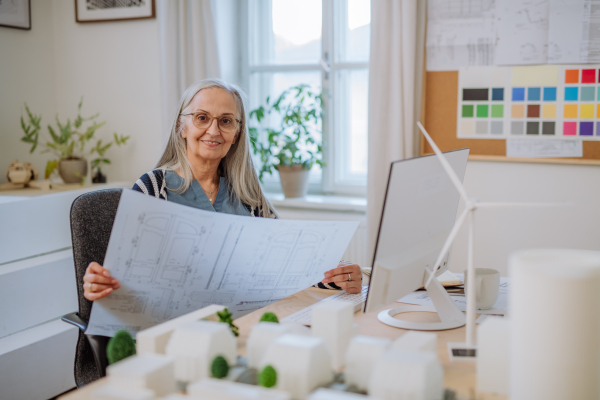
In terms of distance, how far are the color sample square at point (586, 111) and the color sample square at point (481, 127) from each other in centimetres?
39

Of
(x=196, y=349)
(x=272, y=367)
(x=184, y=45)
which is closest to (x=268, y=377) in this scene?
(x=272, y=367)

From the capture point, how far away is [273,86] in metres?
3.43

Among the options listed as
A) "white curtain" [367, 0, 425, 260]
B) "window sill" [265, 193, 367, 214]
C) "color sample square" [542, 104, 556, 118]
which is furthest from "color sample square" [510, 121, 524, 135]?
"window sill" [265, 193, 367, 214]

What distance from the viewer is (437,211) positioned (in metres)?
1.25

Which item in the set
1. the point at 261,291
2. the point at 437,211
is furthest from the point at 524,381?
the point at 261,291

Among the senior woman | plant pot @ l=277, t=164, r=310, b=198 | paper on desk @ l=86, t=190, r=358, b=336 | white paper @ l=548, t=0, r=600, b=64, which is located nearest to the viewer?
paper on desk @ l=86, t=190, r=358, b=336

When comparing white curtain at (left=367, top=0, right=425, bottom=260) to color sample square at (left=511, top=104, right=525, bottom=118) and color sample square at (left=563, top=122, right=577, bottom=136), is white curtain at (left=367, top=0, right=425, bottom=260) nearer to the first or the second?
color sample square at (left=511, top=104, right=525, bottom=118)

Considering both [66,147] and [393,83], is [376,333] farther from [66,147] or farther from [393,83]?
[66,147]

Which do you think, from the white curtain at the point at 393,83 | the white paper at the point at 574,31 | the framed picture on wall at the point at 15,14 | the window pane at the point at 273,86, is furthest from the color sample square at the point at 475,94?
the framed picture on wall at the point at 15,14

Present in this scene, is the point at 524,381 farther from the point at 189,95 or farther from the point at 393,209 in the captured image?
the point at 189,95

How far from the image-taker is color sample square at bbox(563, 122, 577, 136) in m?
2.51

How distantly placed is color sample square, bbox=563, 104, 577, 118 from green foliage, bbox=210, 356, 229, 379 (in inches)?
84.5

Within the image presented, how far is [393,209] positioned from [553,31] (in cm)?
184

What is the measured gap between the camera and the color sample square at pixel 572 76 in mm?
2482
